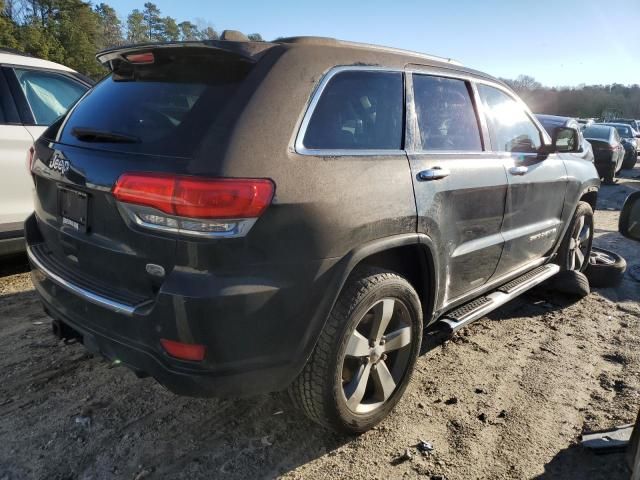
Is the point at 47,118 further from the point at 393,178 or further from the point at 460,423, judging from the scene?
the point at 460,423

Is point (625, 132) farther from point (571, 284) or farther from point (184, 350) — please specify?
point (184, 350)

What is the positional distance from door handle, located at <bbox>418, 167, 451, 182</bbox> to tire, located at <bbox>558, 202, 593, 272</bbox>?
244cm

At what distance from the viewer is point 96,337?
2.22 metres

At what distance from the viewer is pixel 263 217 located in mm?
1940

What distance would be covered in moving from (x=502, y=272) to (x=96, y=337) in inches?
109

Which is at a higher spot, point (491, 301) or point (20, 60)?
point (20, 60)

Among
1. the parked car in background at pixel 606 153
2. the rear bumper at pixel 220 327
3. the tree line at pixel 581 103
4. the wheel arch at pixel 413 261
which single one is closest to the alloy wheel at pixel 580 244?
the wheel arch at pixel 413 261

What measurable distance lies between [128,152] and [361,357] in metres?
1.47

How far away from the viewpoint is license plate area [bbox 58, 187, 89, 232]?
7.38 ft

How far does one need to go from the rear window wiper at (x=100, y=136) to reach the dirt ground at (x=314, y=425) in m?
1.47

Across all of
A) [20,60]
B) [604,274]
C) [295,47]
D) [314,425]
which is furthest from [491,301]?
[20,60]

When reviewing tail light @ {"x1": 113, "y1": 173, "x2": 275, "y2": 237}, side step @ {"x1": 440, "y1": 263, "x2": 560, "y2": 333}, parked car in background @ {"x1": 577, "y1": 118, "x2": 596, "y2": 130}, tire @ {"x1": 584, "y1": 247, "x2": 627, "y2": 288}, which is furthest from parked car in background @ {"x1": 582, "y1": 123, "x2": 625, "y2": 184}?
tail light @ {"x1": 113, "y1": 173, "x2": 275, "y2": 237}

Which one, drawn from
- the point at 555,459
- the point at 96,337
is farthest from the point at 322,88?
the point at 555,459

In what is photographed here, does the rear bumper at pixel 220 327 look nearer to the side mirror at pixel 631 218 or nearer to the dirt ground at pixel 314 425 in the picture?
the dirt ground at pixel 314 425
